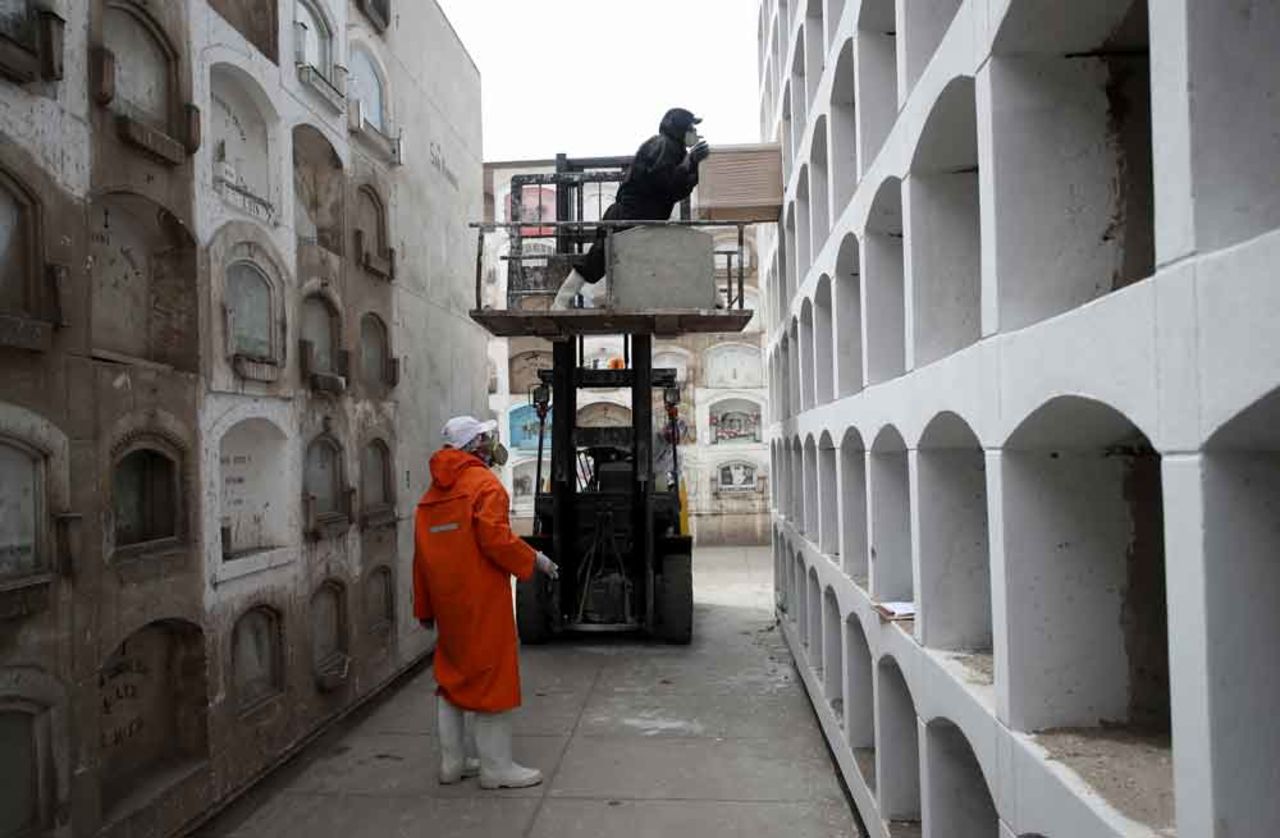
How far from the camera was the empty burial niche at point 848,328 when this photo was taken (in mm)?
3514

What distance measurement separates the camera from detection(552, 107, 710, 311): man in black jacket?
5539 millimetres

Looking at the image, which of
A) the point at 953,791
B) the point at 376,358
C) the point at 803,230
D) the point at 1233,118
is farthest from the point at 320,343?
the point at 1233,118

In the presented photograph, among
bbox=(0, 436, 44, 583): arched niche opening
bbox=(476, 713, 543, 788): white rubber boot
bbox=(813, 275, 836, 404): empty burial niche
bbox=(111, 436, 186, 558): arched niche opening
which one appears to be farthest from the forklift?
bbox=(0, 436, 44, 583): arched niche opening

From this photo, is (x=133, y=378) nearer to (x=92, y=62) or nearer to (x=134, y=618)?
(x=134, y=618)

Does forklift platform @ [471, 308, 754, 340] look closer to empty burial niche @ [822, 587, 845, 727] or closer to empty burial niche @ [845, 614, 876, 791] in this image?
empty burial niche @ [822, 587, 845, 727]

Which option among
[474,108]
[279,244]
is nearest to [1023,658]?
[279,244]

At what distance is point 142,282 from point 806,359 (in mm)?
3278

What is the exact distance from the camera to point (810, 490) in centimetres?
482

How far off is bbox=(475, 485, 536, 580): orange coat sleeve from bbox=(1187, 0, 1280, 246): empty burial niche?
3046 mm

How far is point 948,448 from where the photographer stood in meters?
2.36

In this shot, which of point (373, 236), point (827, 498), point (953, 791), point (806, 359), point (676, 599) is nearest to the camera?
point (953, 791)

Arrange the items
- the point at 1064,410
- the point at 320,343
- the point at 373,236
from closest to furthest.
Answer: the point at 1064,410
the point at 320,343
the point at 373,236

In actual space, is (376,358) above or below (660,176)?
below

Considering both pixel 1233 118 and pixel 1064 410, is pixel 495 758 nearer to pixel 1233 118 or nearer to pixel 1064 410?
pixel 1064 410
